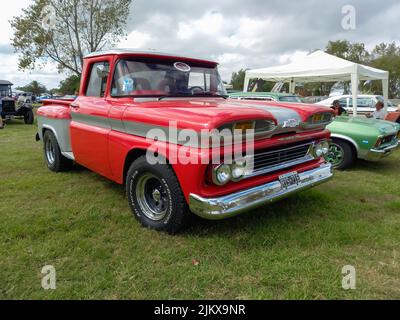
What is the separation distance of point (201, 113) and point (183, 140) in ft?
0.92

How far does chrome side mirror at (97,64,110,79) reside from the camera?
3786 millimetres

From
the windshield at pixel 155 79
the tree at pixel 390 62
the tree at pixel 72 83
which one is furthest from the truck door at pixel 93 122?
the tree at pixel 390 62

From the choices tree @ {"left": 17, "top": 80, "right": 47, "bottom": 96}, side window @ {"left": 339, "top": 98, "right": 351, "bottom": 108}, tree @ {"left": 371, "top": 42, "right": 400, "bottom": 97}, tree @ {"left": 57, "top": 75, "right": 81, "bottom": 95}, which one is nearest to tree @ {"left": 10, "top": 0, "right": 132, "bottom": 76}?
tree @ {"left": 57, "top": 75, "right": 81, "bottom": 95}

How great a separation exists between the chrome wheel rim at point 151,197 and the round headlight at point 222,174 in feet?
2.29

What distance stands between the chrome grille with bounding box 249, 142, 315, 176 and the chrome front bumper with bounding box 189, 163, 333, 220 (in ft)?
0.57

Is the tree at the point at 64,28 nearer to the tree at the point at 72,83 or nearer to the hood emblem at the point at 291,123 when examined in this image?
the tree at the point at 72,83

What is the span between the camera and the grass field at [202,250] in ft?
7.96

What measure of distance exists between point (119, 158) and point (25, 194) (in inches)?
73.1

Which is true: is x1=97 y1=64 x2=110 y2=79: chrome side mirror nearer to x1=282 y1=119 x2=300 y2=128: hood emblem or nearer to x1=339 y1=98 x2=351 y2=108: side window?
x1=282 y1=119 x2=300 y2=128: hood emblem

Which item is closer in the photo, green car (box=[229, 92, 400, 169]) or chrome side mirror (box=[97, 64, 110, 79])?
chrome side mirror (box=[97, 64, 110, 79])

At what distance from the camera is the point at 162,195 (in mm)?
3227

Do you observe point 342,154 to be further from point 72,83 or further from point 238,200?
point 72,83
